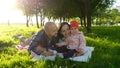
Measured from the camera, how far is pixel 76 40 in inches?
443

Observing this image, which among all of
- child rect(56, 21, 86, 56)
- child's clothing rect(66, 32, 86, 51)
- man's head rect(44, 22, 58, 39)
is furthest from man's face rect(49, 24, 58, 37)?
child's clothing rect(66, 32, 86, 51)

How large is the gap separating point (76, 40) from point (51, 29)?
1.07 meters

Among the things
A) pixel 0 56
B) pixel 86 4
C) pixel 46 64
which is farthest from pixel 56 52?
pixel 86 4

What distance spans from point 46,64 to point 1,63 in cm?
175

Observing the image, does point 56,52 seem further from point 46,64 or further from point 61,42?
point 46,64

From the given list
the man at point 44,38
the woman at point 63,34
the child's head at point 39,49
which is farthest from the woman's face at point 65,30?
the child's head at point 39,49

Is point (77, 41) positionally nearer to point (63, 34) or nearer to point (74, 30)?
point (74, 30)

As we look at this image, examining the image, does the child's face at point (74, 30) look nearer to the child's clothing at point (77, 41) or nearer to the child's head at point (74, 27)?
the child's head at point (74, 27)

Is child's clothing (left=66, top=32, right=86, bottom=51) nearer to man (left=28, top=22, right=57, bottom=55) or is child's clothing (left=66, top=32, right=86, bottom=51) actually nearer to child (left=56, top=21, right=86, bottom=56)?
child (left=56, top=21, right=86, bottom=56)

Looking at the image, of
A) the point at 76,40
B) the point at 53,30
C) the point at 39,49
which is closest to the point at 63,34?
the point at 76,40

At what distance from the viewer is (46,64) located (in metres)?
9.38

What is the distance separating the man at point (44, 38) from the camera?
35.9ft

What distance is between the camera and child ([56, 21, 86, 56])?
10938 millimetres

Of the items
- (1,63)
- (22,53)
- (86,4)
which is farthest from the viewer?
(86,4)
